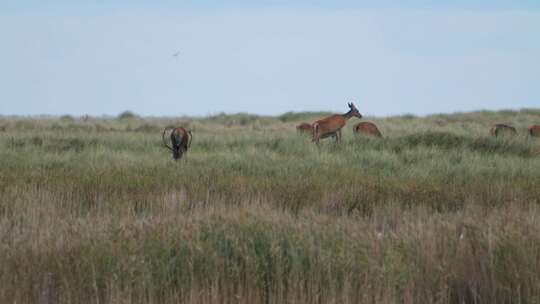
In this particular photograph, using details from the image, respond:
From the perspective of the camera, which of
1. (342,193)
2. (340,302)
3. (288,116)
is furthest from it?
(288,116)

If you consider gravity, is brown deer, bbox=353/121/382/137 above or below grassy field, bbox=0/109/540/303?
above

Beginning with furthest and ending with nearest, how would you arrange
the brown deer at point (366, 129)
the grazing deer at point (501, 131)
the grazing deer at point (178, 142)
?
1. the brown deer at point (366, 129)
2. the grazing deer at point (501, 131)
3. the grazing deer at point (178, 142)

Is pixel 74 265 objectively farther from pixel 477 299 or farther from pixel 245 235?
pixel 477 299

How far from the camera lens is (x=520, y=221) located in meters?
6.47

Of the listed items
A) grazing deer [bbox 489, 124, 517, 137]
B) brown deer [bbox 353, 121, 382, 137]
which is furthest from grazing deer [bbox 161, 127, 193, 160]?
grazing deer [bbox 489, 124, 517, 137]

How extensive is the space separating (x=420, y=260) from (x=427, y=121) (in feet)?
112

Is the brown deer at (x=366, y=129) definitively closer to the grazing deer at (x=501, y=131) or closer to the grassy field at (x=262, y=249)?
the grazing deer at (x=501, y=131)

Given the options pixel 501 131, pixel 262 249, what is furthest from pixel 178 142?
pixel 501 131

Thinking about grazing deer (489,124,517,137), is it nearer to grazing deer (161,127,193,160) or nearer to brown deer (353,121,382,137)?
brown deer (353,121,382,137)

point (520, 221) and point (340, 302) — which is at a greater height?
point (520, 221)

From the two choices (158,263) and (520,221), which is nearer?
(158,263)

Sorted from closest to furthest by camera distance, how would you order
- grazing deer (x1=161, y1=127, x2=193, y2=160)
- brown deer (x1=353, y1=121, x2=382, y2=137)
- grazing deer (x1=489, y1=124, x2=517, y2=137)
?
grazing deer (x1=161, y1=127, x2=193, y2=160) → grazing deer (x1=489, y1=124, x2=517, y2=137) → brown deer (x1=353, y1=121, x2=382, y2=137)

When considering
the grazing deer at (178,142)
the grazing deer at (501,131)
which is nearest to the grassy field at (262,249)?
the grazing deer at (178,142)

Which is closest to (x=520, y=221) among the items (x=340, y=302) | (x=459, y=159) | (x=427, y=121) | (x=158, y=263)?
(x=340, y=302)
